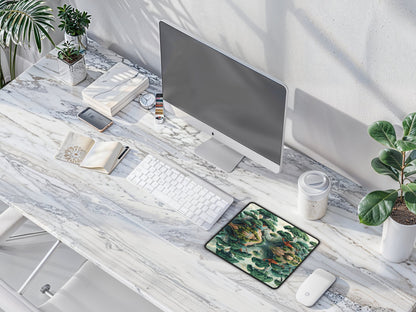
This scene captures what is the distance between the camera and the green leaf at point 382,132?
1.93 metres

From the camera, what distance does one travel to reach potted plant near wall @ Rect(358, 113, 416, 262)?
189cm

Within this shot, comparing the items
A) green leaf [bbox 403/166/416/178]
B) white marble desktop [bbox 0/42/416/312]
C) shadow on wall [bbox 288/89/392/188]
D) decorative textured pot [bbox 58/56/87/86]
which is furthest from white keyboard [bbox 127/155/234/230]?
green leaf [bbox 403/166/416/178]

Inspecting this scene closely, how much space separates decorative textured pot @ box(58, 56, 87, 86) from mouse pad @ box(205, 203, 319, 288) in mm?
874

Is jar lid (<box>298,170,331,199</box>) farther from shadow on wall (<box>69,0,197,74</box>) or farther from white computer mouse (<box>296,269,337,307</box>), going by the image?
shadow on wall (<box>69,0,197,74</box>)

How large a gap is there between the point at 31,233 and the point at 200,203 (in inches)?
37.1

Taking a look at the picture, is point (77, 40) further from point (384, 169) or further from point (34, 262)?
point (384, 169)

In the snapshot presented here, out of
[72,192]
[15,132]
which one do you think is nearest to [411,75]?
[72,192]

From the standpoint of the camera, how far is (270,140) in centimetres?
214

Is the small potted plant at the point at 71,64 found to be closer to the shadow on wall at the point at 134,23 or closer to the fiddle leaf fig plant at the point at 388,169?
the shadow on wall at the point at 134,23

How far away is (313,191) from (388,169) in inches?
10.7

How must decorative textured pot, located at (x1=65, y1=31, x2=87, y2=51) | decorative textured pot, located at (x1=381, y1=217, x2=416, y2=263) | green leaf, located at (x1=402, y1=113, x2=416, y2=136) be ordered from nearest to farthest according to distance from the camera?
green leaf, located at (x1=402, y1=113, x2=416, y2=136) < decorative textured pot, located at (x1=381, y1=217, x2=416, y2=263) < decorative textured pot, located at (x1=65, y1=31, x2=87, y2=51)

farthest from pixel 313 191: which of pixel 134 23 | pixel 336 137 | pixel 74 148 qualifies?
pixel 134 23

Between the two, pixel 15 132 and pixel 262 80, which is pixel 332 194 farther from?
pixel 15 132

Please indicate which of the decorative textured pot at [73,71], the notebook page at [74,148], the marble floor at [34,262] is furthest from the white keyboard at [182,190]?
the marble floor at [34,262]
